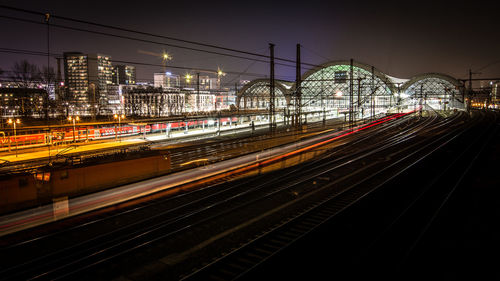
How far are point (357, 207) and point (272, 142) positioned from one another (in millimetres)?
12577

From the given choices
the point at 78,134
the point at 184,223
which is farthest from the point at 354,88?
the point at 184,223

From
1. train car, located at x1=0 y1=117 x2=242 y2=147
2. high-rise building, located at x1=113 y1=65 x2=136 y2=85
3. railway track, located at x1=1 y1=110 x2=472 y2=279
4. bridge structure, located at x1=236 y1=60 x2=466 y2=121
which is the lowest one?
railway track, located at x1=1 y1=110 x2=472 y2=279

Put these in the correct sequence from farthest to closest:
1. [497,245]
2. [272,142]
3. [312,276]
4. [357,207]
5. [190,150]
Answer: [272,142] → [190,150] → [357,207] → [497,245] → [312,276]

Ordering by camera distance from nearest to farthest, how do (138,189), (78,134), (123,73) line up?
(138,189)
(78,134)
(123,73)

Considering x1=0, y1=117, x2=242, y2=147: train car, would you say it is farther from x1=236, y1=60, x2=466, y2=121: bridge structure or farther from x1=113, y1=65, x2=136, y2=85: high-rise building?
x1=113, y1=65, x2=136, y2=85: high-rise building

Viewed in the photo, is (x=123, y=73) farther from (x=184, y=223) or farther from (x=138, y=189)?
(x=184, y=223)

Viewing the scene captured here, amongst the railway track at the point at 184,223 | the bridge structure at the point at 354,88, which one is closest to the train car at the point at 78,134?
the railway track at the point at 184,223

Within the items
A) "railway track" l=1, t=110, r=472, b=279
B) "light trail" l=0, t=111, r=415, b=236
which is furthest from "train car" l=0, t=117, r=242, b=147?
"railway track" l=1, t=110, r=472, b=279

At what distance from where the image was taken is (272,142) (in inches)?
824

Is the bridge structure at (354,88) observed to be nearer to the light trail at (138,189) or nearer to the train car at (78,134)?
the train car at (78,134)

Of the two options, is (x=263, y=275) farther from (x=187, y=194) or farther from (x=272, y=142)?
(x=272, y=142)

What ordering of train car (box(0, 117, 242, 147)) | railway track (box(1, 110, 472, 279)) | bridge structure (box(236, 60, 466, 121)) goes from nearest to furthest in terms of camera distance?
railway track (box(1, 110, 472, 279)) → train car (box(0, 117, 242, 147)) → bridge structure (box(236, 60, 466, 121))

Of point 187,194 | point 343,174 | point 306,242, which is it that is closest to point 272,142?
point 343,174

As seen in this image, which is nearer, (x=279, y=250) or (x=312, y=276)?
(x=312, y=276)
